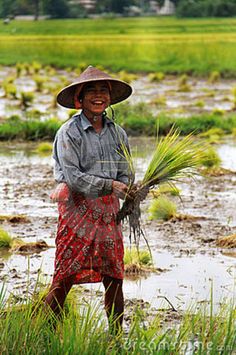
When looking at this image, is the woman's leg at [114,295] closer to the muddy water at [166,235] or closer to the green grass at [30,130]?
the muddy water at [166,235]

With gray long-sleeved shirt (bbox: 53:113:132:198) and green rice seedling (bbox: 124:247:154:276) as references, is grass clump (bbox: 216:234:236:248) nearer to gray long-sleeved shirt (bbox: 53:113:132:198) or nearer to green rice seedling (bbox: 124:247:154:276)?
green rice seedling (bbox: 124:247:154:276)

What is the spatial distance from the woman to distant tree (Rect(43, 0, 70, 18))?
44624 millimetres

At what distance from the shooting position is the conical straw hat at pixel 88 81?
5.31 m

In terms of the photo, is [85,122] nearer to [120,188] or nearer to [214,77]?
[120,188]

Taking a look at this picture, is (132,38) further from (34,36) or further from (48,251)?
(48,251)

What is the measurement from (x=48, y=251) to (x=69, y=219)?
107 inches

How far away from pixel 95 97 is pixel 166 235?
139 inches

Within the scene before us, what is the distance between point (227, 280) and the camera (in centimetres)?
707

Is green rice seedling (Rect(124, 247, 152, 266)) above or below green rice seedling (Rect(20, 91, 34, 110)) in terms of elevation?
above

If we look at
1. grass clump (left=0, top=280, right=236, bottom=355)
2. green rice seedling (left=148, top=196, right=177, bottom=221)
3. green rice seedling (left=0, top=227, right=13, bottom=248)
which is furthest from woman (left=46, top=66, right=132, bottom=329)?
green rice seedling (left=148, top=196, right=177, bottom=221)

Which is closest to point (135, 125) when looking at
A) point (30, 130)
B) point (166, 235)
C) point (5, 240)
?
point (30, 130)

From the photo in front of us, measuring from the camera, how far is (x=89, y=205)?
5258 mm

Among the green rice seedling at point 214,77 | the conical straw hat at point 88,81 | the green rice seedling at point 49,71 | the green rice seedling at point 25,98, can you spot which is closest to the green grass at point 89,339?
the conical straw hat at point 88,81

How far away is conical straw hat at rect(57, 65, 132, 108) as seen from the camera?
531 cm
